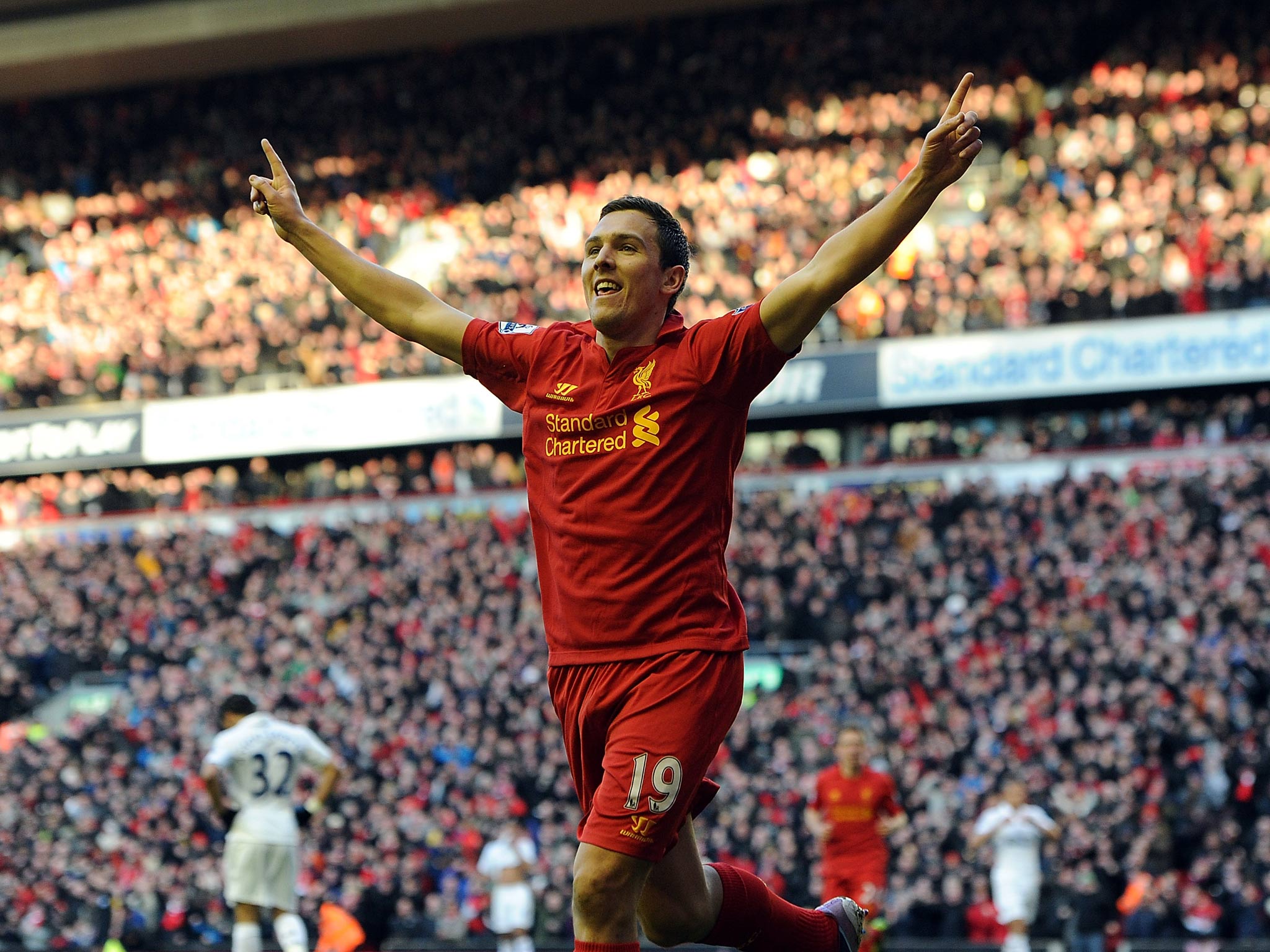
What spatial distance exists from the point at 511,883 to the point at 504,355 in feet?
36.6

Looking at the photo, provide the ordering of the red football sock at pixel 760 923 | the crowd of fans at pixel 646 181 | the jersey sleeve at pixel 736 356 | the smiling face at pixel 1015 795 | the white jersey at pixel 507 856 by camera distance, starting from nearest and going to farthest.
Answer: the jersey sleeve at pixel 736 356 < the red football sock at pixel 760 923 < the smiling face at pixel 1015 795 < the white jersey at pixel 507 856 < the crowd of fans at pixel 646 181

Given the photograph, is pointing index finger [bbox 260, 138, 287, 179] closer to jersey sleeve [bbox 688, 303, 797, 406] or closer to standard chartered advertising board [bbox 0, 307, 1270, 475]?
jersey sleeve [bbox 688, 303, 797, 406]

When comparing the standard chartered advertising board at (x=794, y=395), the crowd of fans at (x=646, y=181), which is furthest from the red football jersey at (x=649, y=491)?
the crowd of fans at (x=646, y=181)

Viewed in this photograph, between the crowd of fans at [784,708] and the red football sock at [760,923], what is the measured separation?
9.71 metres

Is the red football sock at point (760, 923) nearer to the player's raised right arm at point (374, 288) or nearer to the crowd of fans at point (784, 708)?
the player's raised right arm at point (374, 288)

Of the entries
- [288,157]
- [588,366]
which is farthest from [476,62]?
[588,366]

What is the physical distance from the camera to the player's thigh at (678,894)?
4637 millimetres

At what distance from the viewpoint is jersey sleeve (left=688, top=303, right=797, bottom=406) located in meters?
4.37

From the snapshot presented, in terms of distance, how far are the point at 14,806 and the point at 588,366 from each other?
1777 cm

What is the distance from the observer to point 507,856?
15180 millimetres

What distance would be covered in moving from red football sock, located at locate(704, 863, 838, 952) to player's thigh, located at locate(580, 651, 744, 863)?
0.57 metres

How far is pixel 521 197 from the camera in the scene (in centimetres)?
3139

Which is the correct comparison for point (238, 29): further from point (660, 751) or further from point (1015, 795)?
point (660, 751)

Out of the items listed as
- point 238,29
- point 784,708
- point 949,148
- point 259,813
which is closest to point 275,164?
point 949,148
